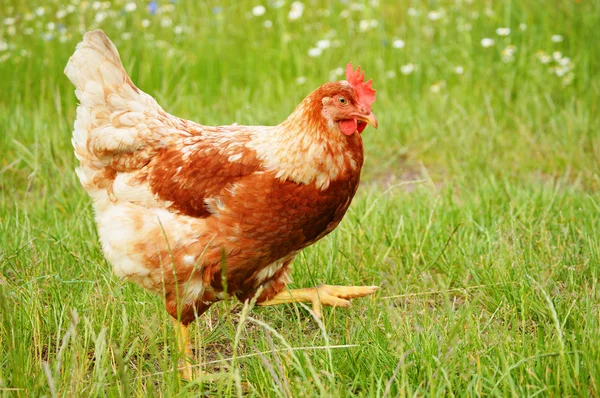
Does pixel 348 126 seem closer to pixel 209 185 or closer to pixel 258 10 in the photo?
pixel 209 185

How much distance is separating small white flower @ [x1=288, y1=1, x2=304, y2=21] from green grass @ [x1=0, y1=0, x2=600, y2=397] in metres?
0.11

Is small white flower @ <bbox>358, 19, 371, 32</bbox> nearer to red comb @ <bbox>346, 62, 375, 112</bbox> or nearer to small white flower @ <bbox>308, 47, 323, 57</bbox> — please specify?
small white flower @ <bbox>308, 47, 323, 57</bbox>

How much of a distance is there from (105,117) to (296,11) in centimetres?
438

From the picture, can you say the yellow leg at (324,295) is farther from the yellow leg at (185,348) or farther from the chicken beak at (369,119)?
the chicken beak at (369,119)

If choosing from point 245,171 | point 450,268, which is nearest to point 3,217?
point 245,171

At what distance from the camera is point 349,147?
3.08m

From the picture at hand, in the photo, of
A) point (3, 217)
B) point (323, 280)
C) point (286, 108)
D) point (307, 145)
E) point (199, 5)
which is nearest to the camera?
point (307, 145)

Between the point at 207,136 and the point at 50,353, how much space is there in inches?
46.7

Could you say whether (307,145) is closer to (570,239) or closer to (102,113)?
(102,113)

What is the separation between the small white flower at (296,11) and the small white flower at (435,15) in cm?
131

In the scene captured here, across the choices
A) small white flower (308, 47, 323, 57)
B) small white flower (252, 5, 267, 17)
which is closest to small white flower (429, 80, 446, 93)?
small white flower (308, 47, 323, 57)

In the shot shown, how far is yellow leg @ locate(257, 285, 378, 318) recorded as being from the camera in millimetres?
3424

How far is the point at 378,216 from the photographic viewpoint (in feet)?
14.0

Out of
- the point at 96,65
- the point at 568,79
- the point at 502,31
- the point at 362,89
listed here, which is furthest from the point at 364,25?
the point at 362,89
